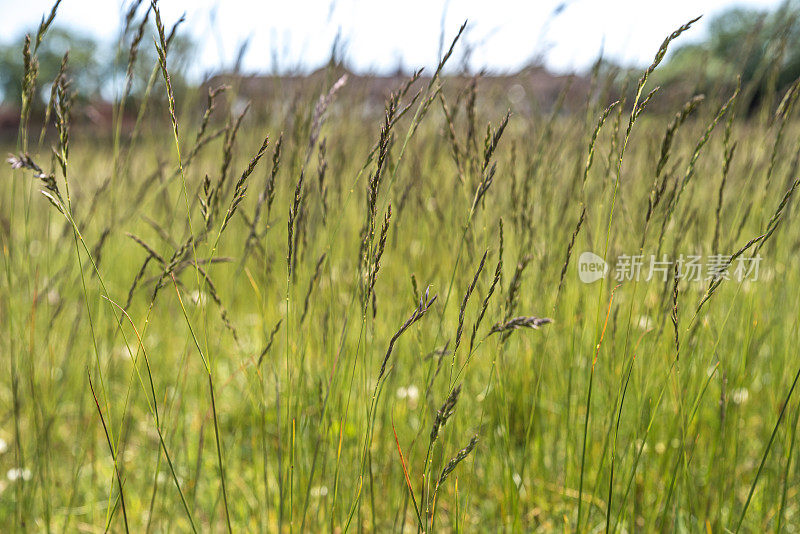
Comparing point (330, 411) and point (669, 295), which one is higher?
point (669, 295)

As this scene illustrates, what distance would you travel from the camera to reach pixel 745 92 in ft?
4.21

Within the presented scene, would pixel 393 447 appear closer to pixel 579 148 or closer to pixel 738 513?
pixel 738 513

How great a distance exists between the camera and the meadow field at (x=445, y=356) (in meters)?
0.83

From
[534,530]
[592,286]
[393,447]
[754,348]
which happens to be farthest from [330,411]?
[754,348]

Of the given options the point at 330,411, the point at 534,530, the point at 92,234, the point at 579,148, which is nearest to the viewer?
the point at 330,411

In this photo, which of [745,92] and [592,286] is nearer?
[745,92]

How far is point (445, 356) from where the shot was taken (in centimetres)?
102

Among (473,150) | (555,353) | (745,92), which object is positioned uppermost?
(745,92)

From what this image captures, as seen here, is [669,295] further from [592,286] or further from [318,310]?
[318,310]

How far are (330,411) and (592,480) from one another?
0.63 meters

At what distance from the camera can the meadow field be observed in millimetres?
830

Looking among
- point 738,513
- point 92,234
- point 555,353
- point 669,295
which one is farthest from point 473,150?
point 92,234

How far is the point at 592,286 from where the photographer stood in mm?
1544

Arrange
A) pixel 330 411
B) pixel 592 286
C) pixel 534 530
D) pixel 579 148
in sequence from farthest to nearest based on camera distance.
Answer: pixel 592 286 → pixel 579 148 → pixel 534 530 → pixel 330 411
